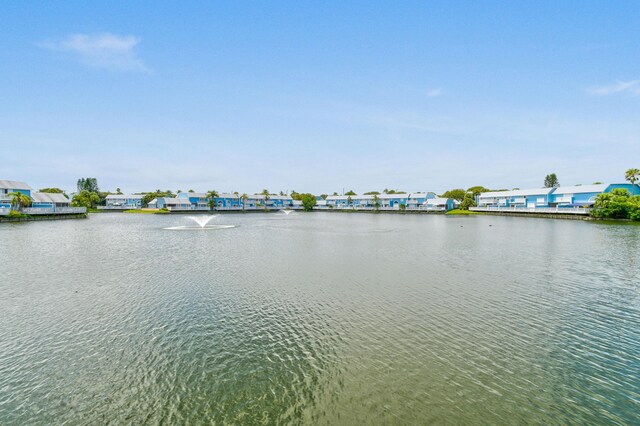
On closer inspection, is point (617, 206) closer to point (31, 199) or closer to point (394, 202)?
point (394, 202)

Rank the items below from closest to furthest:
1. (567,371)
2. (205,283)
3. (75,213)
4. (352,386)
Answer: (352,386) < (567,371) < (205,283) < (75,213)

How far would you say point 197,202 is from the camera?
446ft

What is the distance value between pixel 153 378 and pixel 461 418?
8.30m

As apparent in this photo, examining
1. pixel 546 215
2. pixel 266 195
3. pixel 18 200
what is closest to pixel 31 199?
pixel 18 200

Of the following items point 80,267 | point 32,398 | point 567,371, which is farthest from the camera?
point 80,267

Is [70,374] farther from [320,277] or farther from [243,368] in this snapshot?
[320,277]

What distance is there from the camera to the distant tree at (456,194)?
501 feet

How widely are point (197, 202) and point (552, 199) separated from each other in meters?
128

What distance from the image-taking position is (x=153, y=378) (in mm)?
9148

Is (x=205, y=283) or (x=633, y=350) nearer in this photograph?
(x=633, y=350)

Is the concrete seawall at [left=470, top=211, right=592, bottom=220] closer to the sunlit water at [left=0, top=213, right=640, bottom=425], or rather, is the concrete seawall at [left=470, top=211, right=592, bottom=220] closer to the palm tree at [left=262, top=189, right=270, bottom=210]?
the sunlit water at [left=0, top=213, right=640, bottom=425]

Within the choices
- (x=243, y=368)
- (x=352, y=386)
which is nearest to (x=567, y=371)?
(x=352, y=386)

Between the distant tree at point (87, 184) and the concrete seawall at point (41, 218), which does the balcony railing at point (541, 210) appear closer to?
the concrete seawall at point (41, 218)

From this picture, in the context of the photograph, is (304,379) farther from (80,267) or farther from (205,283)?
(80,267)
